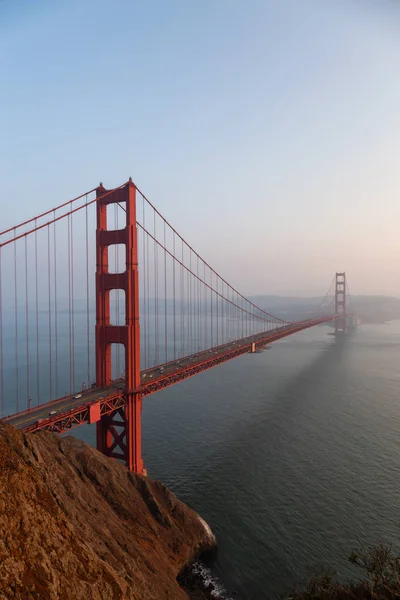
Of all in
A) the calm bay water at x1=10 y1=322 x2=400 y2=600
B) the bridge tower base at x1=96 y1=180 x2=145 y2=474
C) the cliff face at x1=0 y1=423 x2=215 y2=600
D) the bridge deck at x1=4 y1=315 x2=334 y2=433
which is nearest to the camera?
the cliff face at x1=0 y1=423 x2=215 y2=600

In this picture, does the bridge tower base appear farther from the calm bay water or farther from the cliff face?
the calm bay water

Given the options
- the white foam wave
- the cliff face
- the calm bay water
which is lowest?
the white foam wave

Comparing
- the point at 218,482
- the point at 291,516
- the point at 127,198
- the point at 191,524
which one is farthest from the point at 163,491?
the point at 127,198

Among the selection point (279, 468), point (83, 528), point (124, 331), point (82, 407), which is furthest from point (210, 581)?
point (124, 331)

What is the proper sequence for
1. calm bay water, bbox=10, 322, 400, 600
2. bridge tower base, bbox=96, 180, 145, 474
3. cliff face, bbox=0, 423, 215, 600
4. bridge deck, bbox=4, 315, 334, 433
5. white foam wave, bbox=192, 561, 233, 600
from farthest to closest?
1. bridge tower base, bbox=96, 180, 145, 474
2. calm bay water, bbox=10, 322, 400, 600
3. bridge deck, bbox=4, 315, 334, 433
4. white foam wave, bbox=192, 561, 233, 600
5. cliff face, bbox=0, 423, 215, 600

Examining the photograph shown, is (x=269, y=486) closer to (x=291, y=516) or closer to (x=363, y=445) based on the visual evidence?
(x=291, y=516)

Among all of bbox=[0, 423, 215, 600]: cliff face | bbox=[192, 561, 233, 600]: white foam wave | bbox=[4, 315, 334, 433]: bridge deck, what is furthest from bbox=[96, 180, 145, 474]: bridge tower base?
bbox=[192, 561, 233, 600]: white foam wave

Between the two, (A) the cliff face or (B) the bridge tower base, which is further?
(B) the bridge tower base

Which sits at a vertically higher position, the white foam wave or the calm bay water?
the calm bay water
